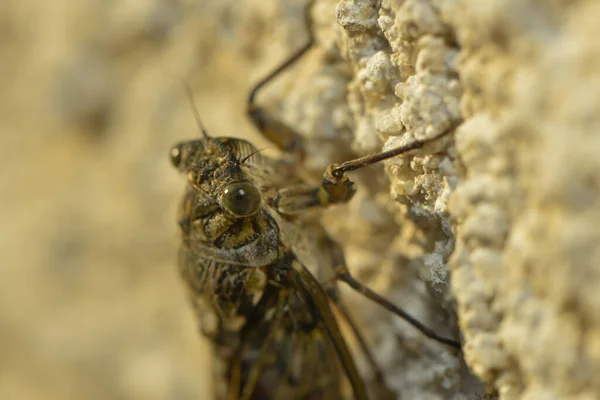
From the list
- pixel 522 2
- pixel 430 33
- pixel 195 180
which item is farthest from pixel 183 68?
pixel 522 2

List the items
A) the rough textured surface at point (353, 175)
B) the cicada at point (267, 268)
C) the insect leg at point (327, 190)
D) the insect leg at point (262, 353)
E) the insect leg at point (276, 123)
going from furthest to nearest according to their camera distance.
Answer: the insect leg at point (276, 123)
the insect leg at point (262, 353)
the cicada at point (267, 268)
the insect leg at point (327, 190)
the rough textured surface at point (353, 175)

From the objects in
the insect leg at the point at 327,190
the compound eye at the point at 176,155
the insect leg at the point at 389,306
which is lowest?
the insect leg at the point at 389,306

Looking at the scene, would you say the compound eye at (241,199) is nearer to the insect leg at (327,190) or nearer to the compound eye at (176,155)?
the insect leg at (327,190)

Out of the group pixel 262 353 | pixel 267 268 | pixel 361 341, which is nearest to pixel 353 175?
pixel 267 268

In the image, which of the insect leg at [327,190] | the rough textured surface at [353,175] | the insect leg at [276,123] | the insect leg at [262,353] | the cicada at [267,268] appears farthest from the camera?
the insect leg at [276,123]

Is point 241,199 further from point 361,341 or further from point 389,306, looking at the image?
point 361,341

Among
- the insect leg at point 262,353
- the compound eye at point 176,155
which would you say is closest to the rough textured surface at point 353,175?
the insect leg at point 262,353

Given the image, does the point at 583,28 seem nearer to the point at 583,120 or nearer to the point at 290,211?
the point at 583,120
